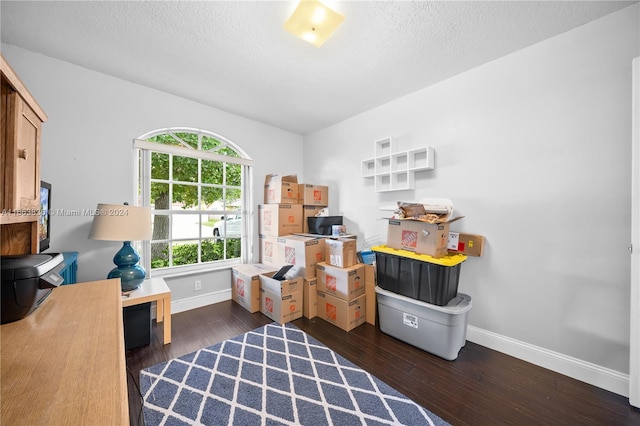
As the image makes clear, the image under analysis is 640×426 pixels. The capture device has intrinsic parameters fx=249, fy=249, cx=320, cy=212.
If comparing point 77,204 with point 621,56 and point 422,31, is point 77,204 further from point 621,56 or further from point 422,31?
point 621,56

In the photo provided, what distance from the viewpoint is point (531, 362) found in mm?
1949

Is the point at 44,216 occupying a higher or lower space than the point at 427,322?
higher

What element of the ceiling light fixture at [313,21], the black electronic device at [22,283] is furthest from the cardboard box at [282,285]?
the ceiling light fixture at [313,21]

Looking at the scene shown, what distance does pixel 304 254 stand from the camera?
2.77 metres

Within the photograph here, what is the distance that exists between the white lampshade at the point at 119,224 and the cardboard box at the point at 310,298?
158 cm

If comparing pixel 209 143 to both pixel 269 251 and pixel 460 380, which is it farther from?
pixel 460 380

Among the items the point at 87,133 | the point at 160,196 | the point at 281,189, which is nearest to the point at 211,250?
the point at 160,196

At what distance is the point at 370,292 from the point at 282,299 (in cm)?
91

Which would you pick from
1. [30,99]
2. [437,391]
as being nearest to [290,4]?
[30,99]

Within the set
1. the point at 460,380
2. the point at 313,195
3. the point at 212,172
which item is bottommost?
the point at 460,380

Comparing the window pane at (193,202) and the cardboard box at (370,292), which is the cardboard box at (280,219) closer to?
the window pane at (193,202)

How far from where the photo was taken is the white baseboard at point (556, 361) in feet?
5.38

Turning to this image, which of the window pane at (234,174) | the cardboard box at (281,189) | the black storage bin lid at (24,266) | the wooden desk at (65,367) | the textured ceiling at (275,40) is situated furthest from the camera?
the window pane at (234,174)

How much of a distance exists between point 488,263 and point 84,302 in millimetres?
2775
